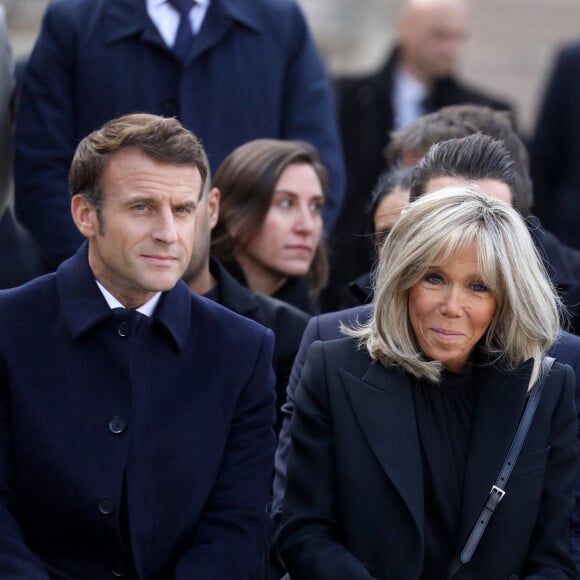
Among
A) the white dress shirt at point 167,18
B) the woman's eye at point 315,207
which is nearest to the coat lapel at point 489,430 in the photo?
the woman's eye at point 315,207

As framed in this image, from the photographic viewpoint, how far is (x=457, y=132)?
17.4 ft

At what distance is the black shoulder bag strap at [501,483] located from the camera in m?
3.94

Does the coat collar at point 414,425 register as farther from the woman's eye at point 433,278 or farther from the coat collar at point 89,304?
the coat collar at point 89,304

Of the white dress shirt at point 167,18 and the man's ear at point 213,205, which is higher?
the white dress shirt at point 167,18

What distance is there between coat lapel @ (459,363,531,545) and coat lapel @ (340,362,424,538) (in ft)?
0.42

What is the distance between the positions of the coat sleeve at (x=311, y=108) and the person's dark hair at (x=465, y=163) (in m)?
1.10

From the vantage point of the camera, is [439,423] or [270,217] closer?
[439,423]

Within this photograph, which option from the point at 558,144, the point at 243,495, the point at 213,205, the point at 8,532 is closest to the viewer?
the point at 8,532

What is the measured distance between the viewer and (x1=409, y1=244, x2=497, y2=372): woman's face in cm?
404

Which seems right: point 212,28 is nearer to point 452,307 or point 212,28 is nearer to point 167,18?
point 167,18

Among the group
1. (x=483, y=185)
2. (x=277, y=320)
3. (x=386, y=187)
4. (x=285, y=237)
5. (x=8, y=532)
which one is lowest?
(x=8, y=532)

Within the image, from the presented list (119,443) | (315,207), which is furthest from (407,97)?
(119,443)

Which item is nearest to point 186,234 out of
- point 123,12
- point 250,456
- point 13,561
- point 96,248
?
point 96,248

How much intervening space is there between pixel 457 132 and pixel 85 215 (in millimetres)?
1645
